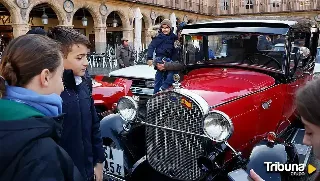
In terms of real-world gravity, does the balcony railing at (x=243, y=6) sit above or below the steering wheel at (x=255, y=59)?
above

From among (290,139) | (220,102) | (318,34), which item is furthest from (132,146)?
(318,34)

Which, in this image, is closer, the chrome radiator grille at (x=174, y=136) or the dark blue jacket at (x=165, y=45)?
the chrome radiator grille at (x=174, y=136)

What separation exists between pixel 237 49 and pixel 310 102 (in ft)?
9.91

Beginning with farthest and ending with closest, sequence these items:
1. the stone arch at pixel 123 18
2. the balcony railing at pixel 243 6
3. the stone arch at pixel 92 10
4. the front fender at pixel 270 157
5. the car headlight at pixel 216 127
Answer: the balcony railing at pixel 243 6
the stone arch at pixel 123 18
the stone arch at pixel 92 10
the car headlight at pixel 216 127
the front fender at pixel 270 157

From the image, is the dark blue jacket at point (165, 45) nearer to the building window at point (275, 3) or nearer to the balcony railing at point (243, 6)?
the balcony railing at point (243, 6)

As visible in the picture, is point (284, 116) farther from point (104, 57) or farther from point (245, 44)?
point (104, 57)

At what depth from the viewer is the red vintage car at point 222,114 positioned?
309 cm

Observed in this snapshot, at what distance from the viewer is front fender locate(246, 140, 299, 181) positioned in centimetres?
283

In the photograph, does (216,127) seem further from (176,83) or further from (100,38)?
(100,38)

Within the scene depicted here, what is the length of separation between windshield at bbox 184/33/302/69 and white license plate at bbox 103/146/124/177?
1731mm

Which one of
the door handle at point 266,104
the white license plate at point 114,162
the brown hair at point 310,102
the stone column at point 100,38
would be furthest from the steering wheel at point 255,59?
the stone column at point 100,38

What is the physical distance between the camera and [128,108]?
12.4ft

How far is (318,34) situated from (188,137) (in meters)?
3.17

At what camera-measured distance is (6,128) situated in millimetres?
1358
